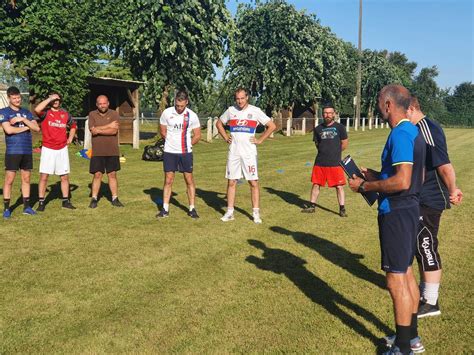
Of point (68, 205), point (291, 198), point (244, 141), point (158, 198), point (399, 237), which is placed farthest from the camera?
point (291, 198)

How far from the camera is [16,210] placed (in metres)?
7.89

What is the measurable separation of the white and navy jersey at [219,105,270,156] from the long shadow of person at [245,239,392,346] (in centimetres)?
184

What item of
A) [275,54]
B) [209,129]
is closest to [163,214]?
[209,129]

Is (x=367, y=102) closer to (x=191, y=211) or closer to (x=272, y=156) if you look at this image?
(x=272, y=156)

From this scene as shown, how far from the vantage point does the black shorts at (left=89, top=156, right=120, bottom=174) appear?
821cm

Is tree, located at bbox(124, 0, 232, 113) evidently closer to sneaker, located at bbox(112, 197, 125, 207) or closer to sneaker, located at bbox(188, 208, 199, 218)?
sneaker, located at bbox(112, 197, 125, 207)

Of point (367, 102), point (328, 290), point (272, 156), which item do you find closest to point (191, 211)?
point (328, 290)

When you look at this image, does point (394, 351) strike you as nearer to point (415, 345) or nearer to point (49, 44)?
point (415, 345)

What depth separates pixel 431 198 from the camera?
4.23 meters

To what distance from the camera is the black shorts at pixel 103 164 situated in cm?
821

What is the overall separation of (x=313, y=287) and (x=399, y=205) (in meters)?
1.91

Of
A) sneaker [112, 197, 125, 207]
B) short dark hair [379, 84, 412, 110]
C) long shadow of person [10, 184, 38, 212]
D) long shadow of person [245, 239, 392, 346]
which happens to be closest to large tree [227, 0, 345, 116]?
long shadow of person [10, 184, 38, 212]

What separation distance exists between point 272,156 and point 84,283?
1468 cm

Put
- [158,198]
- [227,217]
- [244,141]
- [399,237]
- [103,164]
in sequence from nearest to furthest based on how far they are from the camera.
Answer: [399,237] < [244,141] < [227,217] < [103,164] < [158,198]
